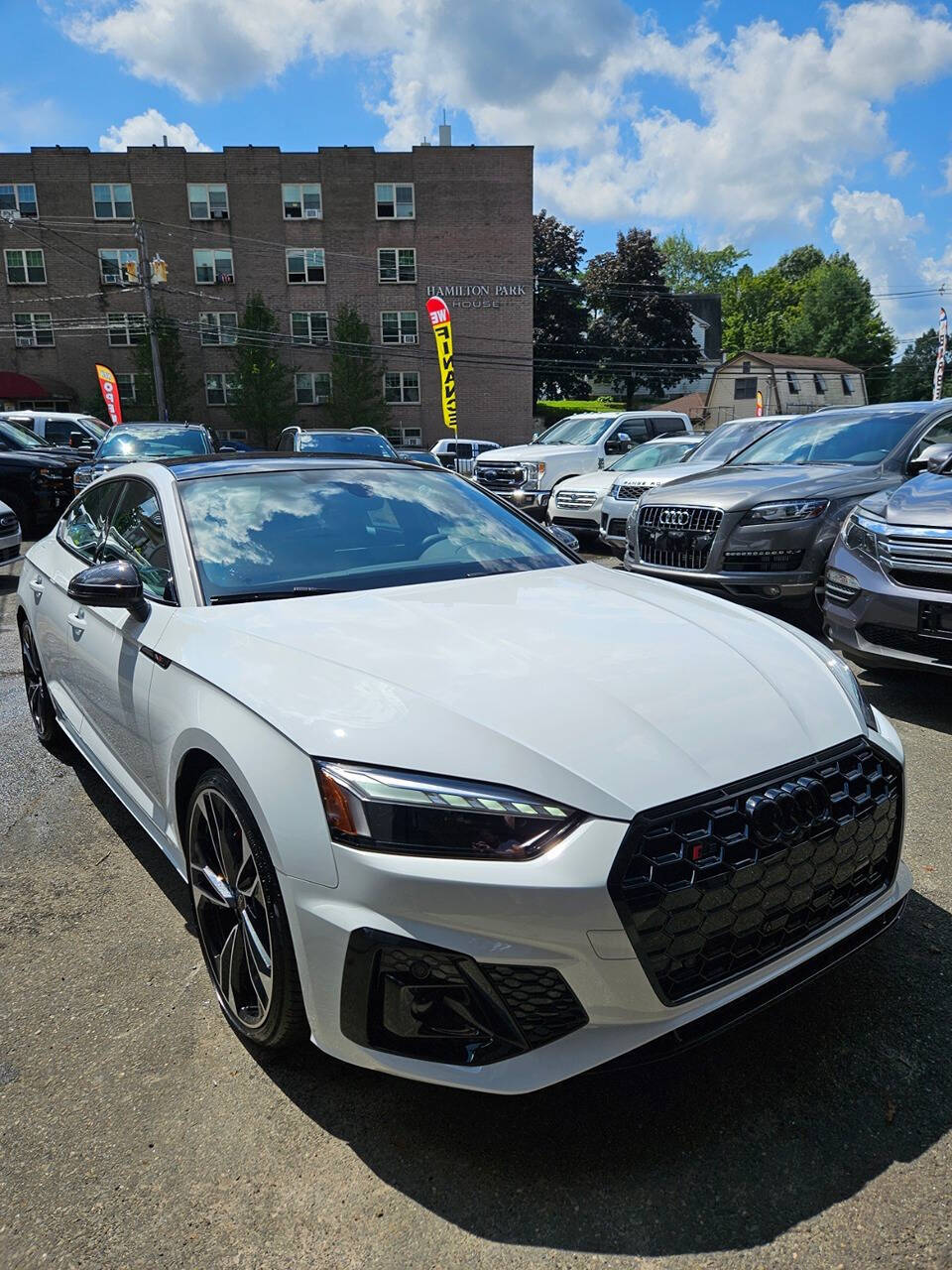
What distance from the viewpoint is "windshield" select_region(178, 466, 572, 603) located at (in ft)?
9.28

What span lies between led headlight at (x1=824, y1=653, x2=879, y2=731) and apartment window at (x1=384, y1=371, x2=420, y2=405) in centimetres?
3885

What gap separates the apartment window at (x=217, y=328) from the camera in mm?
38438

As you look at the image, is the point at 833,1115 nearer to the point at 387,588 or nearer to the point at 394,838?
the point at 394,838

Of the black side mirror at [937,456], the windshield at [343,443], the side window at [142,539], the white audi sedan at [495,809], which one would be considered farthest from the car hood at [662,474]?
the white audi sedan at [495,809]

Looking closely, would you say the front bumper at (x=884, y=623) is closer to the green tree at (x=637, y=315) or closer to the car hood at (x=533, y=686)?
the car hood at (x=533, y=686)

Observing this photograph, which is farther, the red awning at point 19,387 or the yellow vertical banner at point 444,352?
the red awning at point 19,387

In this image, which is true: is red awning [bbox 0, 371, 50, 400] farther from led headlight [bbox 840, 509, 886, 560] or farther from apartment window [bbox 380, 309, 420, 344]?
led headlight [bbox 840, 509, 886, 560]

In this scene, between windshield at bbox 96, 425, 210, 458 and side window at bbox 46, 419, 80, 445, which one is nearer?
windshield at bbox 96, 425, 210, 458

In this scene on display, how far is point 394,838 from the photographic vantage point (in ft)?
5.74

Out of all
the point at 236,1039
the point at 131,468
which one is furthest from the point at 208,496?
the point at 236,1039

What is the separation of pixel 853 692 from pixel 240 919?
5.84 ft

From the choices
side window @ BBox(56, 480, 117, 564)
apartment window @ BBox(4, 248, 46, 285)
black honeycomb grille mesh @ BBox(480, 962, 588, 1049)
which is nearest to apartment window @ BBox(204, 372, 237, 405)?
apartment window @ BBox(4, 248, 46, 285)

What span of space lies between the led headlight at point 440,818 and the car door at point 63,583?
221 cm

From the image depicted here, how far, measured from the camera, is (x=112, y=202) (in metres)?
37.6
